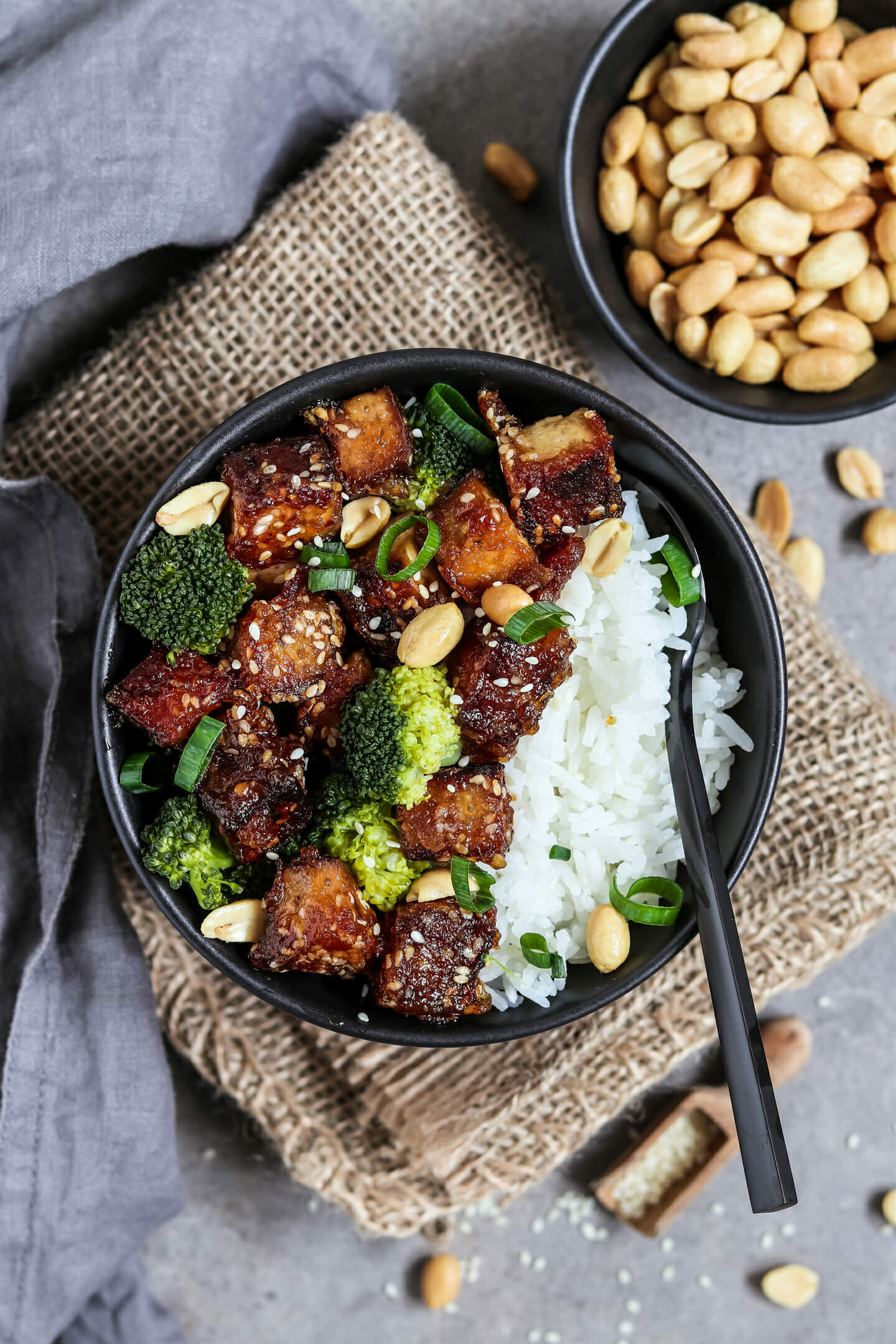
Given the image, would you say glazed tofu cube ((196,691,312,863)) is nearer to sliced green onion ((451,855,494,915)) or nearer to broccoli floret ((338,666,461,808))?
broccoli floret ((338,666,461,808))

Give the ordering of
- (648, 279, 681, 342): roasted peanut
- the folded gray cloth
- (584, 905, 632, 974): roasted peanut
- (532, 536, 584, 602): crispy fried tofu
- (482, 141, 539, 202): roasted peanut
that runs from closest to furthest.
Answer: (532, 536, 584, 602): crispy fried tofu, (584, 905, 632, 974): roasted peanut, the folded gray cloth, (648, 279, 681, 342): roasted peanut, (482, 141, 539, 202): roasted peanut

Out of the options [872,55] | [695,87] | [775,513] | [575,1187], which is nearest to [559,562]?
[775,513]

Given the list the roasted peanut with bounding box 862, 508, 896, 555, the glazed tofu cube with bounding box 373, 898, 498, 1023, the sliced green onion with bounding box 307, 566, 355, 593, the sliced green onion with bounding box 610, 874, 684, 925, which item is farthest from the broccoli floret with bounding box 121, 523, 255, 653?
the roasted peanut with bounding box 862, 508, 896, 555

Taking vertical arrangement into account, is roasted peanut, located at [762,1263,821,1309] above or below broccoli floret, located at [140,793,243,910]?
below

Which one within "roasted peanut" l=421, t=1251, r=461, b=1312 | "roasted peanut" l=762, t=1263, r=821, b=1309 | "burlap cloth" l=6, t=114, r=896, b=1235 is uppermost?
"burlap cloth" l=6, t=114, r=896, b=1235

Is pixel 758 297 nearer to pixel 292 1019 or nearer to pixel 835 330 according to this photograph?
pixel 835 330

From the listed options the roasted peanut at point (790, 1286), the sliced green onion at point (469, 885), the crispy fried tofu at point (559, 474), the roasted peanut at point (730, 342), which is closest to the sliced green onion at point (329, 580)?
the crispy fried tofu at point (559, 474)

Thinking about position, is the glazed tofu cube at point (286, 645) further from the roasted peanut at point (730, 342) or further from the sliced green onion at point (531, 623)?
the roasted peanut at point (730, 342)

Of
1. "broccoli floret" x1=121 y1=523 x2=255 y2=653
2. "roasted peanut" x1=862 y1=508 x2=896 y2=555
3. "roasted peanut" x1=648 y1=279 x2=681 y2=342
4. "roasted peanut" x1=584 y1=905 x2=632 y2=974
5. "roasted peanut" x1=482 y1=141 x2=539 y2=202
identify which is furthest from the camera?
"roasted peanut" x1=862 y1=508 x2=896 y2=555
